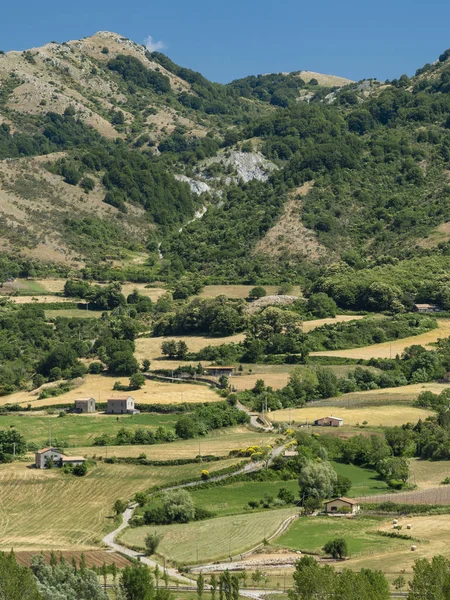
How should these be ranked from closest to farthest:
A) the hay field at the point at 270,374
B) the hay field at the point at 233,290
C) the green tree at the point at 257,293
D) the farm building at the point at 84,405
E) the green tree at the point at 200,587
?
the green tree at the point at 200,587 < the farm building at the point at 84,405 < the hay field at the point at 270,374 < the green tree at the point at 257,293 < the hay field at the point at 233,290

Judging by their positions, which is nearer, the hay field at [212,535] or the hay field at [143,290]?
the hay field at [212,535]

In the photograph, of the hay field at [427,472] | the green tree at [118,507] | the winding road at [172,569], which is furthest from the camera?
the hay field at [427,472]

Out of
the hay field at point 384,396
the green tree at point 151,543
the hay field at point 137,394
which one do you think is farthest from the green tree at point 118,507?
the hay field at point 384,396

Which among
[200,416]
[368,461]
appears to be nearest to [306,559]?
[368,461]

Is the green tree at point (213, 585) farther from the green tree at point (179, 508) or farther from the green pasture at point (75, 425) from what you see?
the green pasture at point (75, 425)

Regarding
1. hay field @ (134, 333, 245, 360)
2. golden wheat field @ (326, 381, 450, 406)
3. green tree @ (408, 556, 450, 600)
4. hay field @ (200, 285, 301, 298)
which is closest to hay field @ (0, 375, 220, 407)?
hay field @ (134, 333, 245, 360)

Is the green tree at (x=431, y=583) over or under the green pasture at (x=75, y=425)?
under

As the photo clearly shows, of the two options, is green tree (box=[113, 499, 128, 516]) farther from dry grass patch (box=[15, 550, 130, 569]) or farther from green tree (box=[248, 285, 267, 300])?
green tree (box=[248, 285, 267, 300])
